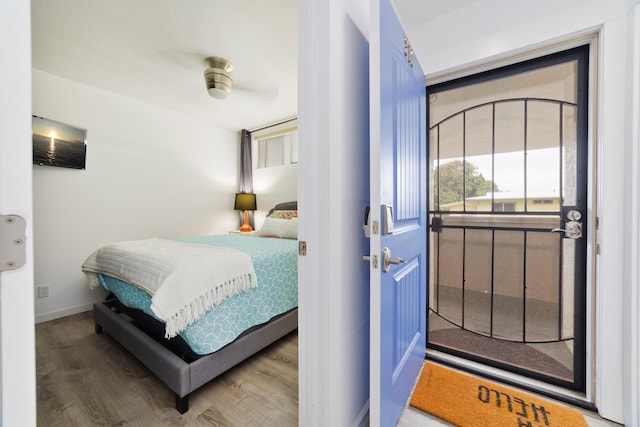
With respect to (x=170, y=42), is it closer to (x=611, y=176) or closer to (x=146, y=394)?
(x=146, y=394)

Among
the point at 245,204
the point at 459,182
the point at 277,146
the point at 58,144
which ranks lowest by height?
the point at 245,204

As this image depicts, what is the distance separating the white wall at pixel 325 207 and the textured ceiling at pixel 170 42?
1.01m

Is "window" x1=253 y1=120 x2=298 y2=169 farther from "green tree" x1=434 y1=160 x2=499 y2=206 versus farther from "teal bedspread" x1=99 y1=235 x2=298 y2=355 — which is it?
"green tree" x1=434 y1=160 x2=499 y2=206

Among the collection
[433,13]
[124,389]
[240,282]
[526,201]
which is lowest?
[124,389]

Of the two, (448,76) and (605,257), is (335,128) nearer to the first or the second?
(448,76)

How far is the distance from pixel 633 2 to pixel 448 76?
820mm

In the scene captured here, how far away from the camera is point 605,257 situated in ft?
4.30

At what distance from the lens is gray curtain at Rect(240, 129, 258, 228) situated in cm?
433

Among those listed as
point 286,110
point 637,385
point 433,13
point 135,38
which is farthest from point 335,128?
point 286,110

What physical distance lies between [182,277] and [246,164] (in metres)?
3.16

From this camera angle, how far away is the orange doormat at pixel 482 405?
51.5 inches

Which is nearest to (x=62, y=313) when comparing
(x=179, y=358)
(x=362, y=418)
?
(x=179, y=358)

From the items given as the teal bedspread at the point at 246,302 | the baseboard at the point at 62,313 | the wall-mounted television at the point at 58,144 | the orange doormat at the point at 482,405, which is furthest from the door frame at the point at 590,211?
the baseboard at the point at 62,313

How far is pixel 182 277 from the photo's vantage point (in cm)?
147
